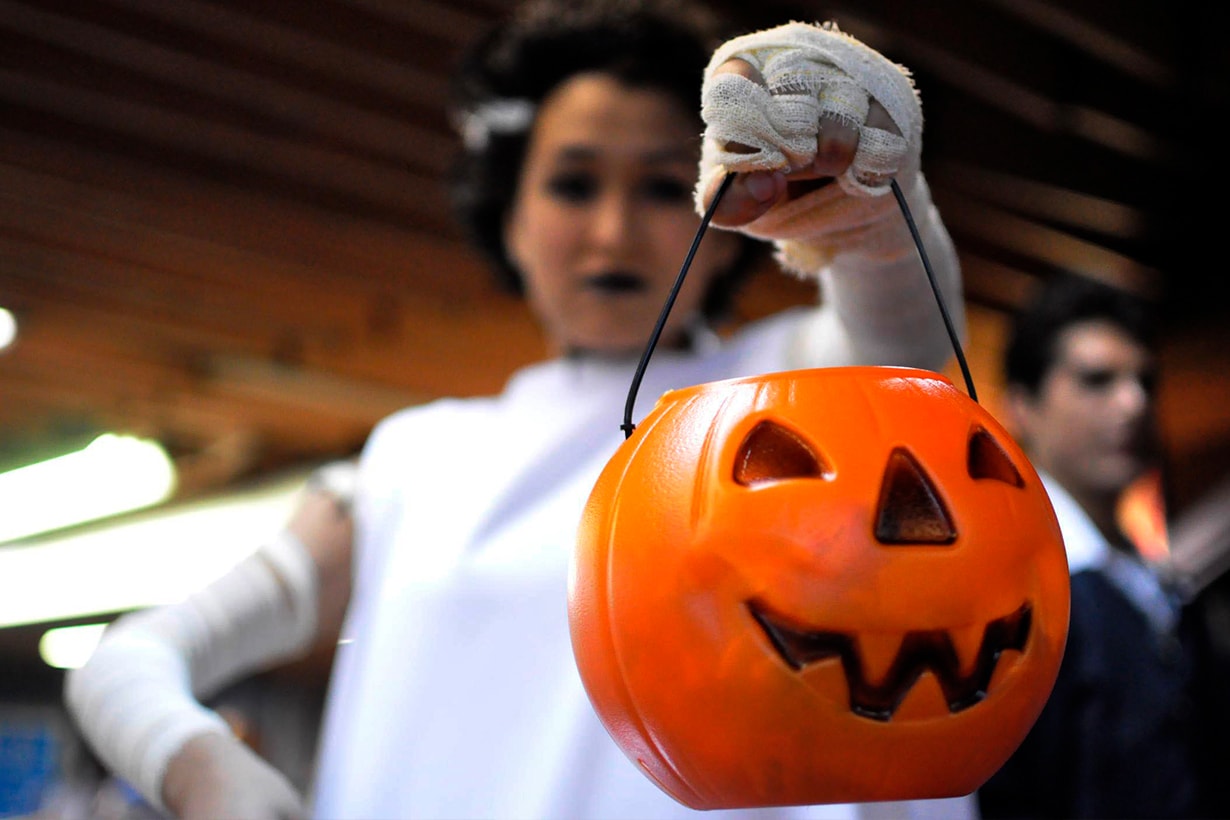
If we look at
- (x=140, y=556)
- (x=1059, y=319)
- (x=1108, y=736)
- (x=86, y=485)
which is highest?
(x=1059, y=319)

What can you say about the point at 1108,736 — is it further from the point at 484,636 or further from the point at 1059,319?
the point at 484,636

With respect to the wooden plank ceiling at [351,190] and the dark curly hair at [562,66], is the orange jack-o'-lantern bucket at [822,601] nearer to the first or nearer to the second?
the dark curly hair at [562,66]

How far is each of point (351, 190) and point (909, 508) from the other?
108 inches

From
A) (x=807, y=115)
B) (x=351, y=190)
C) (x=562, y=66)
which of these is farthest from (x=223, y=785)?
(x=351, y=190)

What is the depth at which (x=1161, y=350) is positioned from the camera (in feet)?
12.8

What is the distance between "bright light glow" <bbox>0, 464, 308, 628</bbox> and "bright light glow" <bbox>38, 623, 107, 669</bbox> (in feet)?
0.67

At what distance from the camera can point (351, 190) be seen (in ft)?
9.80

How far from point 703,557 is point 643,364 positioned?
3.4 inches

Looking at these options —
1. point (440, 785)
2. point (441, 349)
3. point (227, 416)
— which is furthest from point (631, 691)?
point (227, 416)

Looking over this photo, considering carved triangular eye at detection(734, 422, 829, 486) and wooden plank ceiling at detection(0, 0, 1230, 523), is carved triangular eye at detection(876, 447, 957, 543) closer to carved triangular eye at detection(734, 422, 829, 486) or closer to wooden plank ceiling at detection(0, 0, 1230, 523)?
carved triangular eye at detection(734, 422, 829, 486)

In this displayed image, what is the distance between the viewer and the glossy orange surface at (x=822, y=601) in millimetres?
427

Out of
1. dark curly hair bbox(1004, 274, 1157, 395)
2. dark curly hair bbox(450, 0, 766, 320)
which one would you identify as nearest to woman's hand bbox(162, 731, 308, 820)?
dark curly hair bbox(450, 0, 766, 320)

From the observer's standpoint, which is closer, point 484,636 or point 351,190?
point 484,636

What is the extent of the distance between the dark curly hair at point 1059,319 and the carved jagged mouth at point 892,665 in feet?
5.76
